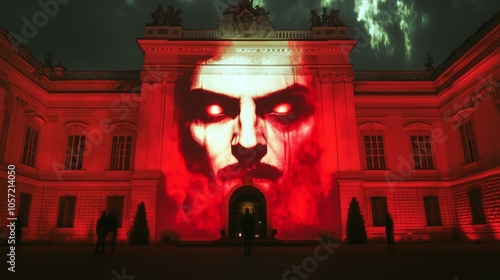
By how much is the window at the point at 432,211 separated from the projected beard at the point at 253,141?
7.80 meters

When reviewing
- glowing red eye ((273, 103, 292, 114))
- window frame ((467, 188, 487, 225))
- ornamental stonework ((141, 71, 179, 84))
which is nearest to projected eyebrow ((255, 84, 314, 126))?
glowing red eye ((273, 103, 292, 114))

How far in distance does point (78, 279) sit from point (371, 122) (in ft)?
70.8

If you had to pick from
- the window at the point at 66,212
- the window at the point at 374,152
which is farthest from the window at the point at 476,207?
the window at the point at 66,212

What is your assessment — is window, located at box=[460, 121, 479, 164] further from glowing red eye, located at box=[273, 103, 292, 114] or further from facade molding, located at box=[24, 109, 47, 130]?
facade molding, located at box=[24, 109, 47, 130]

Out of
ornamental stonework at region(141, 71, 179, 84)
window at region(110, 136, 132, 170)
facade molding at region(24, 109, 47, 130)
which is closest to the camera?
facade molding at region(24, 109, 47, 130)

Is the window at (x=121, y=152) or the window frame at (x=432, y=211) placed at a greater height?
the window at (x=121, y=152)

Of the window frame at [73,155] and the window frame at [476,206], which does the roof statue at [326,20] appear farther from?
the window frame at [73,155]

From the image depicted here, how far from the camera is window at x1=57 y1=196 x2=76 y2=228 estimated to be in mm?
22938

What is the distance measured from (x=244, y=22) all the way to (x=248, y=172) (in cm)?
1047

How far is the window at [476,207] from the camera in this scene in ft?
69.3

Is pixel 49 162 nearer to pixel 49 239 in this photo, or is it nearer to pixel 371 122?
pixel 49 239

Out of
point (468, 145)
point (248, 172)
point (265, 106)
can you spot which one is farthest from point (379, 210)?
point (265, 106)

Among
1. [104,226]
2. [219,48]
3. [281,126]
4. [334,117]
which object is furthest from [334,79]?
[104,226]

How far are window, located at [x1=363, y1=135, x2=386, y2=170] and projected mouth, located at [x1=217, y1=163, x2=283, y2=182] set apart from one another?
6599 mm
